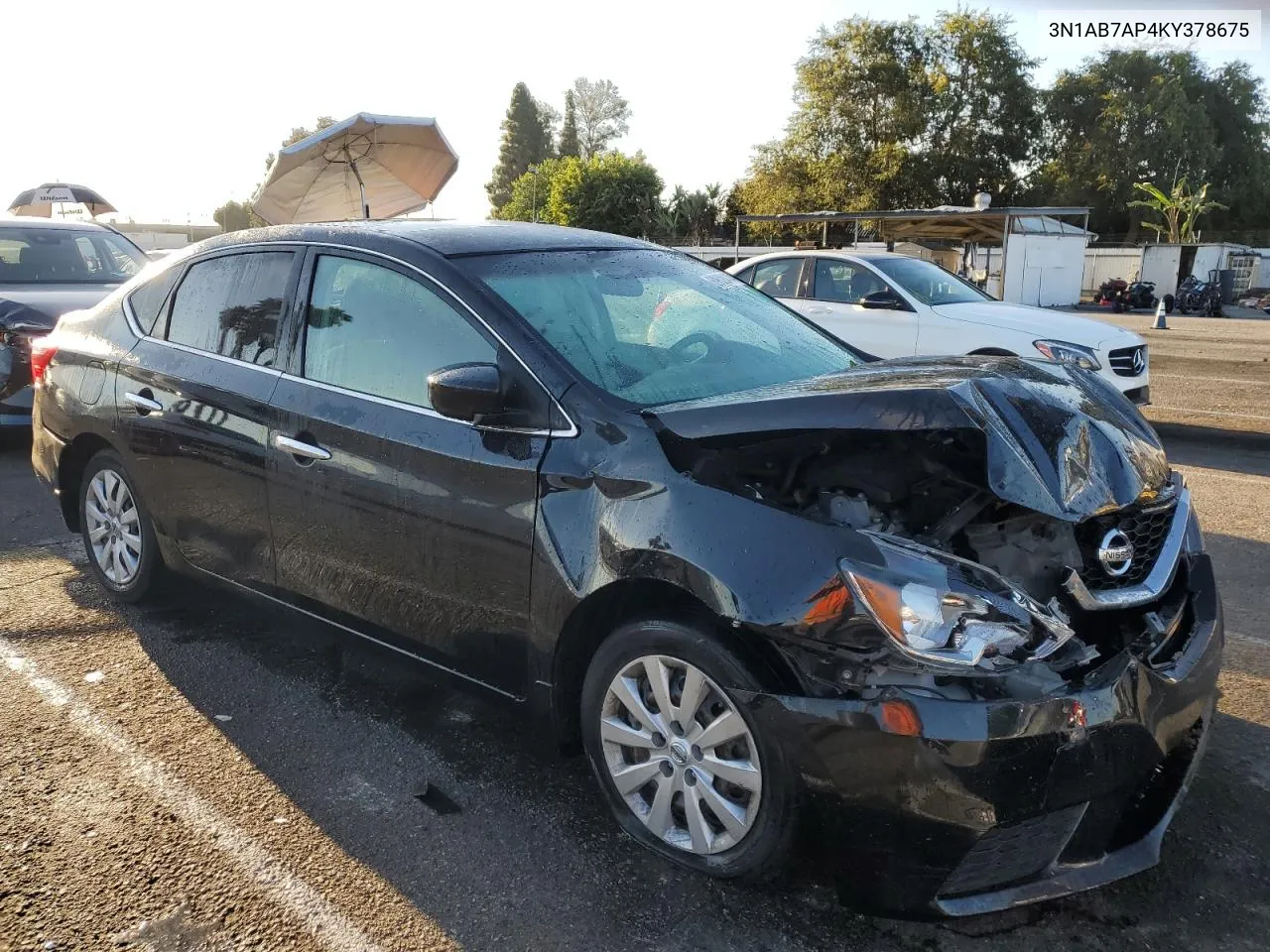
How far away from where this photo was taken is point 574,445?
2785 millimetres

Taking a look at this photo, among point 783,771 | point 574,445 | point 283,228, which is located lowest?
point 783,771

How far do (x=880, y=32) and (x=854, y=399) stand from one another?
51962 millimetres

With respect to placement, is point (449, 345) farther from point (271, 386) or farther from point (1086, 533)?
point (1086, 533)

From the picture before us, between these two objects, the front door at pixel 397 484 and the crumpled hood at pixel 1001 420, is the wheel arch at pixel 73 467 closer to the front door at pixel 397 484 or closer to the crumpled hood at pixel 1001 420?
the front door at pixel 397 484

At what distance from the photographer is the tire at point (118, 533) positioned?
433 centimetres

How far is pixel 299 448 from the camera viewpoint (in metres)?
3.41

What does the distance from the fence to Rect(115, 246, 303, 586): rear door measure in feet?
126

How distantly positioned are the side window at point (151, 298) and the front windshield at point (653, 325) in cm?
173

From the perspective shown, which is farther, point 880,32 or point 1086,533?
point 880,32

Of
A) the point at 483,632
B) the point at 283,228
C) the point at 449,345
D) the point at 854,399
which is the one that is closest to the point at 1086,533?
the point at 854,399

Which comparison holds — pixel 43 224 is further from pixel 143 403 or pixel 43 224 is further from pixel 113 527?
pixel 143 403

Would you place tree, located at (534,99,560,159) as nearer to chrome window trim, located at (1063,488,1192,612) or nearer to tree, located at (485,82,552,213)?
tree, located at (485,82,552,213)

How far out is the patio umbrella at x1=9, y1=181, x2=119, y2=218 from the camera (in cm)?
1902

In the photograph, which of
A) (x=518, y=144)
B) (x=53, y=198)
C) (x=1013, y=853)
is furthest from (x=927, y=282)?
(x=518, y=144)
